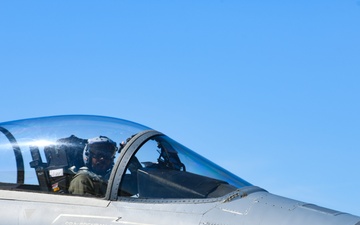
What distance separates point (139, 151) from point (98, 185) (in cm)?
67

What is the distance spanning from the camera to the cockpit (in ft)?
26.9

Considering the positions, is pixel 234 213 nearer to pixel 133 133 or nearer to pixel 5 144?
pixel 133 133

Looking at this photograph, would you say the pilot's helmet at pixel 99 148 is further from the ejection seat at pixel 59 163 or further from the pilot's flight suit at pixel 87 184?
the pilot's flight suit at pixel 87 184

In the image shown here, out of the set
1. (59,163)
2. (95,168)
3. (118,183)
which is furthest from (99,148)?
(118,183)

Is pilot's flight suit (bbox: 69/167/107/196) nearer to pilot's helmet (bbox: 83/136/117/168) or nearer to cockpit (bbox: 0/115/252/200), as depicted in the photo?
cockpit (bbox: 0/115/252/200)

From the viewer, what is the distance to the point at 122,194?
805 centimetres

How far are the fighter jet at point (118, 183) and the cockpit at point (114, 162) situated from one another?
1cm

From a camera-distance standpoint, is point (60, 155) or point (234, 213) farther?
point (60, 155)

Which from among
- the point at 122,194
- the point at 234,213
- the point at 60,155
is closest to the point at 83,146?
the point at 60,155

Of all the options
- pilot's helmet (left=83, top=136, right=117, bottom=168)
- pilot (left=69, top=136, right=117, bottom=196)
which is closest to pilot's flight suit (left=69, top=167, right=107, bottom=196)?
pilot (left=69, top=136, right=117, bottom=196)

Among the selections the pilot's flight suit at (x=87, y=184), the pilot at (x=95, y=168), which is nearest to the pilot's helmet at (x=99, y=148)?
the pilot at (x=95, y=168)

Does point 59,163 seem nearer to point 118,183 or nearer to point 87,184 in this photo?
point 87,184

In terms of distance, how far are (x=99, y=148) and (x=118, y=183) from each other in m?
0.74

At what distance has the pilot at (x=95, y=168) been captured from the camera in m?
8.20
